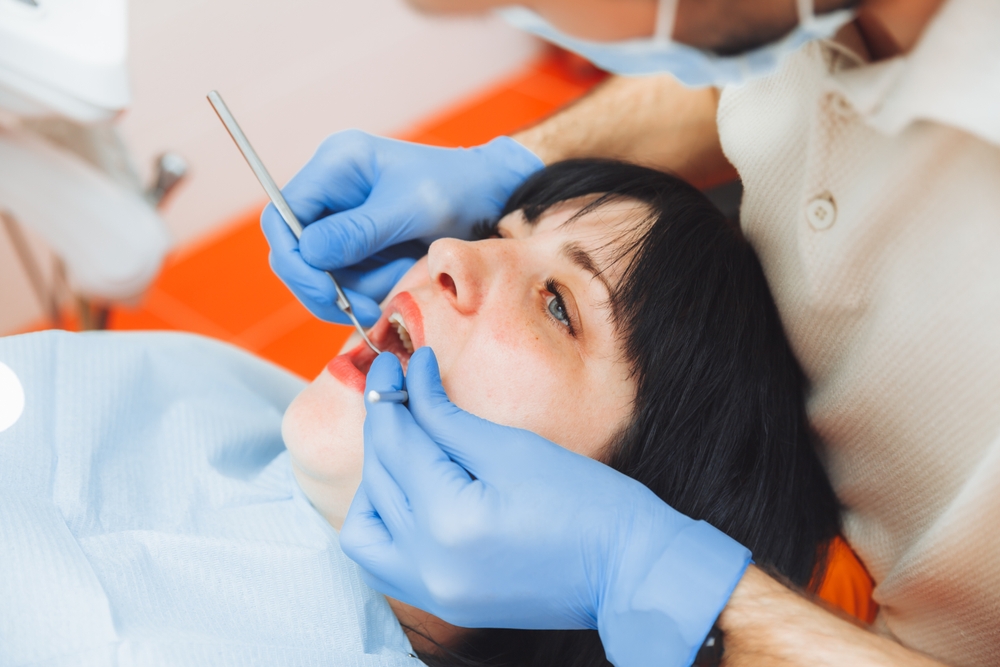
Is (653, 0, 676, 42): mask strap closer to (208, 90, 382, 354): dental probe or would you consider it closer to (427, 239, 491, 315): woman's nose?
(427, 239, 491, 315): woman's nose

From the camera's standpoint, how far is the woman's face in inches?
38.5

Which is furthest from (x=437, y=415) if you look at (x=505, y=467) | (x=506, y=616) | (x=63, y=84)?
(x=63, y=84)

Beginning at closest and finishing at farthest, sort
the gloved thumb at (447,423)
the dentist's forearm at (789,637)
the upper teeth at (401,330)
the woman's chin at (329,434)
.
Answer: the dentist's forearm at (789,637), the gloved thumb at (447,423), the woman's chin at (329,434), the upper teeth at (401,330)

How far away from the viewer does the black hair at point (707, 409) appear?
1.03m

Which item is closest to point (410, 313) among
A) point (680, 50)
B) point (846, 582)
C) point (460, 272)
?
point (460, 272)

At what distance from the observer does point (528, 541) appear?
829 millimetres

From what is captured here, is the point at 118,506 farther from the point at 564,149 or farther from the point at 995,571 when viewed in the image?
the point at 995,571

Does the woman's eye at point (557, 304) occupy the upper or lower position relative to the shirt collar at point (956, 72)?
lower

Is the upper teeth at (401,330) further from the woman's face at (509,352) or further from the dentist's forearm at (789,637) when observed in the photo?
the dentist's forearm at (789,637)

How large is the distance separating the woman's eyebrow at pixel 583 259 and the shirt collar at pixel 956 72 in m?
0.41

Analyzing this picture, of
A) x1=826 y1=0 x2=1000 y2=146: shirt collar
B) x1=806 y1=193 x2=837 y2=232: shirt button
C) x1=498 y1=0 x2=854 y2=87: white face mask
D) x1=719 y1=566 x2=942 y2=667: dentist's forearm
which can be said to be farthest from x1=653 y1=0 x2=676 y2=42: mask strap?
x1=719 y1=566 x2=942 y2=667: dentist's forearm

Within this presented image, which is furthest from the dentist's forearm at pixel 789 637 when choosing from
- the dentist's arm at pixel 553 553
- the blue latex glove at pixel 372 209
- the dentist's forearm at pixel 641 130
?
the dentist's forearm at pixel 641 130

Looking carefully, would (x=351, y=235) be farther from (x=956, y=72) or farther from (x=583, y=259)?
(x=956, y=72)

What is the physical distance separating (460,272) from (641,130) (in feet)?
2.37
